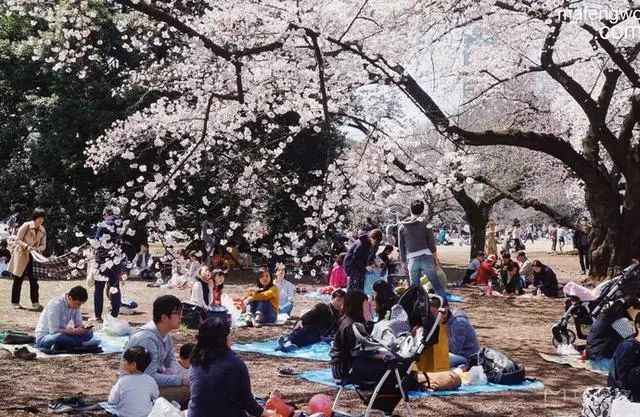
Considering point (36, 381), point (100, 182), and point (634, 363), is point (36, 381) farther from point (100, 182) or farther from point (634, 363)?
point (100, 182)

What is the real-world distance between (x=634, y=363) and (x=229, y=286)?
1133 centimetres

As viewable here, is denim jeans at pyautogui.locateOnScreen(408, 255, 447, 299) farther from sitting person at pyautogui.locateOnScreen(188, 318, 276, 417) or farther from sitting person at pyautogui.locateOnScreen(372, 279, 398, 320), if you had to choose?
sitting person at pyautogui.locateOnScreen(188, 318, 276, 417)

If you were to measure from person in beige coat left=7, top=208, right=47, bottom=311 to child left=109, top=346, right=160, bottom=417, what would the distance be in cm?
683

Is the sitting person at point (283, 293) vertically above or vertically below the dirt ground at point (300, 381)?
above

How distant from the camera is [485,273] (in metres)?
16.0

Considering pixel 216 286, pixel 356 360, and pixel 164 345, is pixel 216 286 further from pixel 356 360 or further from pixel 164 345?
pixel 356 360

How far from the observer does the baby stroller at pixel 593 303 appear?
8312 millimetres

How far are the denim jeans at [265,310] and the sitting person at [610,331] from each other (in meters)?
4.37

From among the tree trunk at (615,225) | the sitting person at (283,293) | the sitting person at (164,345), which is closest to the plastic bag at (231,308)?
the sitting person at (283,293)

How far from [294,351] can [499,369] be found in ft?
8.19

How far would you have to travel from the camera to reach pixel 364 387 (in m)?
5.21

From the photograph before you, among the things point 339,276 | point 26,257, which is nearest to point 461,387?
point 339,276

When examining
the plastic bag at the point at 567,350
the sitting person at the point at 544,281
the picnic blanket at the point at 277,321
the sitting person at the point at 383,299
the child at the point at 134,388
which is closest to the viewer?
the child at the point at 134,388

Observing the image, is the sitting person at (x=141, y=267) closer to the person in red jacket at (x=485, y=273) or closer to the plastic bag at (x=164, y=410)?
the person in red jacket at (x=485, y=273)
